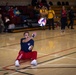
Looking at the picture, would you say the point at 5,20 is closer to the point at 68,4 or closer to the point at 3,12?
the point at 3,12

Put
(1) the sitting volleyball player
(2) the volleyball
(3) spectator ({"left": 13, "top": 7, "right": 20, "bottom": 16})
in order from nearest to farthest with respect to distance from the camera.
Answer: (1) the sitting volleyball player, (2) the volleyball, (3) spectator ({"left": 13, "top": 7, "right": 20, "bottom": 16})

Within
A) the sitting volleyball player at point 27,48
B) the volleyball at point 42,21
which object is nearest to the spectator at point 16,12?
the volleyball at point 42,21

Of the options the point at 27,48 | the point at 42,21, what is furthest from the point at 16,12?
the point at 27,48

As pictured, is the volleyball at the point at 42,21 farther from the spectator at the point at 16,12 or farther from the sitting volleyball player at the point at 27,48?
the sitting volleyball player at the point at 27,48

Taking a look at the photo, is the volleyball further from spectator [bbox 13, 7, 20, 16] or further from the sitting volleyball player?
the sitting volleyball player

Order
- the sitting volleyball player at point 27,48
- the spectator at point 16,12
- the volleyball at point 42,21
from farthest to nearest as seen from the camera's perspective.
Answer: the spectator at point 16,12 → the volleyball at point 42,21 → the sitting volleyball player at point 27,48

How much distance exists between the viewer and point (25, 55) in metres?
6.61

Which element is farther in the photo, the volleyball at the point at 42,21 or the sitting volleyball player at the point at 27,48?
the volleyball at the point at 42,21

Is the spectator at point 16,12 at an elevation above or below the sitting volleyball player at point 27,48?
above

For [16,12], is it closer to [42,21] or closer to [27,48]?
[42,21]

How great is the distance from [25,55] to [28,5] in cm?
1343

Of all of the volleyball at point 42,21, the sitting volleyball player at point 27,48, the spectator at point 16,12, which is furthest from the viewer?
the spectator at point 16,12

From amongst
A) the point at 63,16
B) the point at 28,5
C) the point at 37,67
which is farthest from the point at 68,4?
the point at 37,67

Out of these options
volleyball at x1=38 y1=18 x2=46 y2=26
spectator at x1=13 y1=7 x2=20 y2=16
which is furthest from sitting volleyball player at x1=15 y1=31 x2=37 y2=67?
spectator at x1=13 y1=7 x2=20 y2=16
